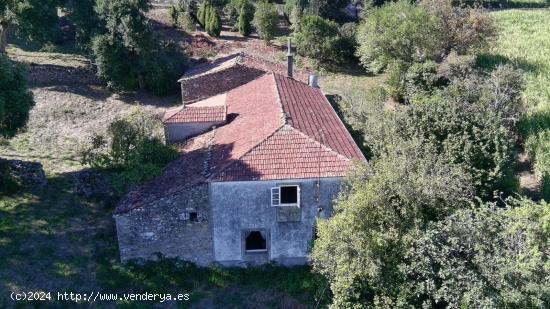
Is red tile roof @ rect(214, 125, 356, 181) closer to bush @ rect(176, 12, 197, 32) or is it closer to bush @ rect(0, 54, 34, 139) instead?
bush @ rect(0, 54, 34, 139)

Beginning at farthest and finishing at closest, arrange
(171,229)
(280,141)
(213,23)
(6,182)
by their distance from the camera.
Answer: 1. (213,23)
2. (6,182)
3. (280,141)
4. (171,229)

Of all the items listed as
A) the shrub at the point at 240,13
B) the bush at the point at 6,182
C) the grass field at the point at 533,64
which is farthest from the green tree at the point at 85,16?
the grass field at the point at 533,64

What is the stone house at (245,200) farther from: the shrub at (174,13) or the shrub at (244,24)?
the shrub at (174,13)

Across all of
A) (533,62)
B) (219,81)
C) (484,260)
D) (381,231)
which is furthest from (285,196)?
(533,62)

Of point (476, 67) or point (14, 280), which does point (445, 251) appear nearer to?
point (14, 280)

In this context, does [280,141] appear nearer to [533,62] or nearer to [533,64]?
[533,64]
